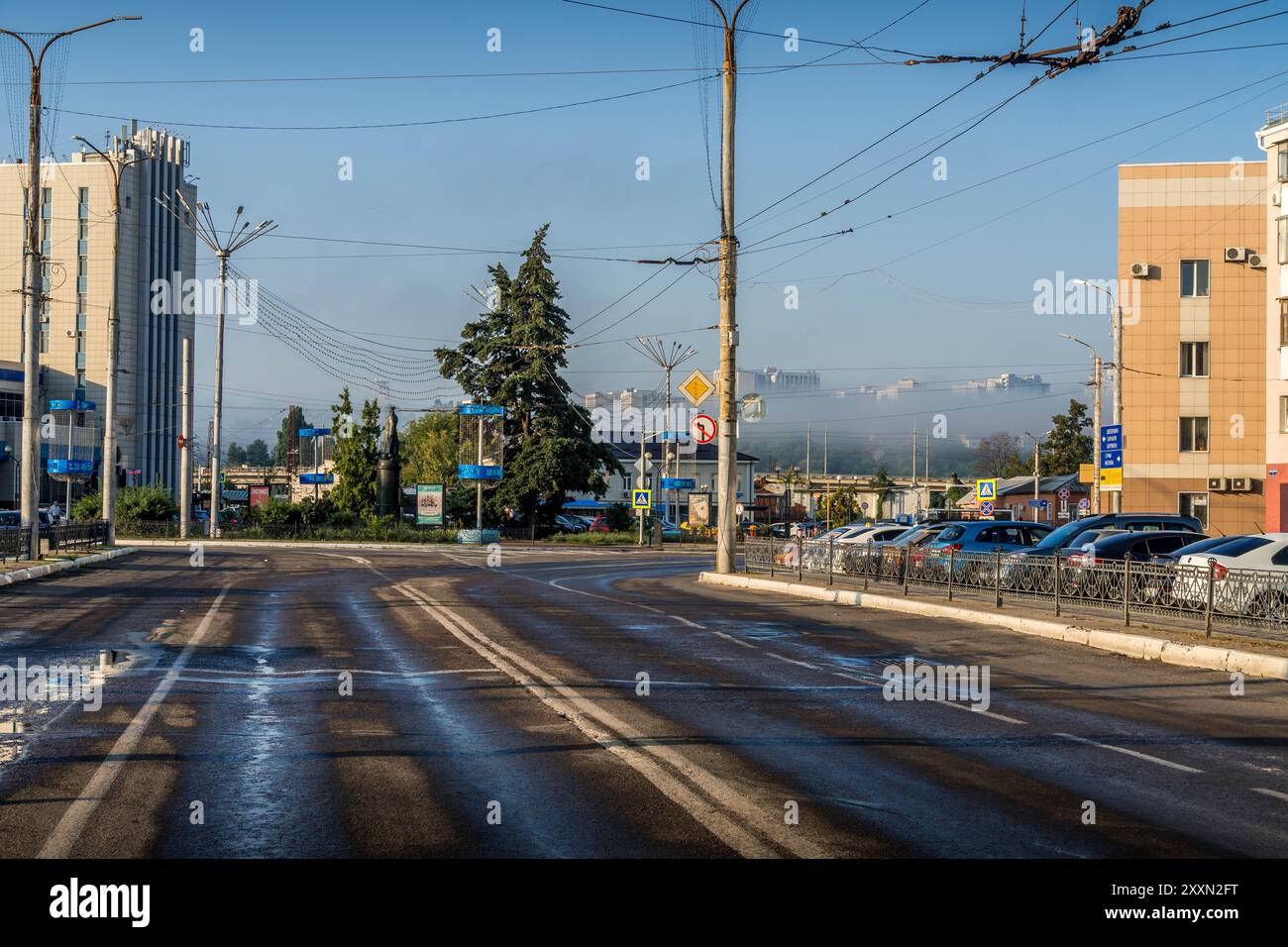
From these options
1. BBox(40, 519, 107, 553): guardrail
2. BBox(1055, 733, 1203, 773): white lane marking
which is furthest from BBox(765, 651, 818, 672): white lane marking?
BBox(40, 519, 107, 553): guardrail

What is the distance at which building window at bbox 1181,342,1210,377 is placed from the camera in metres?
56.3

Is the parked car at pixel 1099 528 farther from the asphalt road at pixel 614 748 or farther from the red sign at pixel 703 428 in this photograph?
the red sign at pixel 703 428

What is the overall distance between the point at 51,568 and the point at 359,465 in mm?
42109

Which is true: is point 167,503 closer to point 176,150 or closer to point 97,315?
point 97,315

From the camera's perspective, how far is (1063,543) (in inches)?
1120

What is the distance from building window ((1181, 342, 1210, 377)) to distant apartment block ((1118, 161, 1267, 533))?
0.15ft

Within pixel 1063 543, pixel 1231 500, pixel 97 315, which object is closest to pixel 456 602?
pixel 1063 543

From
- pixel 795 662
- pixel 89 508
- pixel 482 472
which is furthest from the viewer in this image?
pixel 482 472

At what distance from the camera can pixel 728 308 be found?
3275 cm

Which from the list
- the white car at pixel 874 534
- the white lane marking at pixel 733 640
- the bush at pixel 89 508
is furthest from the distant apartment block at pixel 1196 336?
the bush at pixel 89 508

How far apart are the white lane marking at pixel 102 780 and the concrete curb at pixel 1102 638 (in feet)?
41.2

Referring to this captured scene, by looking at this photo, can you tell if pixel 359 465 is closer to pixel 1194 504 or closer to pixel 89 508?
pixel 89 508

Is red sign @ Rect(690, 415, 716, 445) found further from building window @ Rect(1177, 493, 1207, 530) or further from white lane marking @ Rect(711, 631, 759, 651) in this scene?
building window @ Rect(1177, 493, 1207, 530)

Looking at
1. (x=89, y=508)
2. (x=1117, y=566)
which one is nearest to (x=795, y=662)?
(x=1117, y=566)
